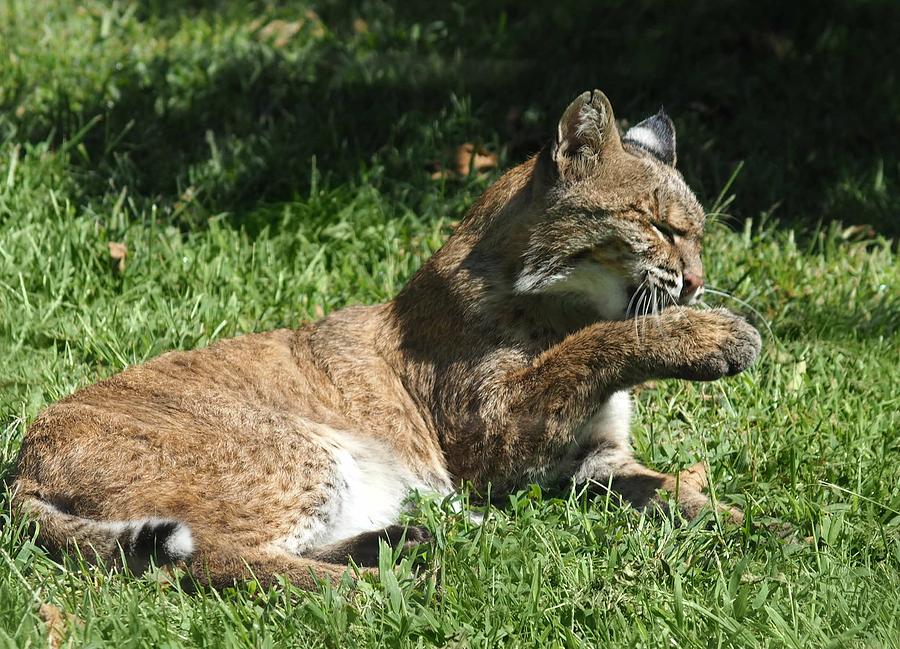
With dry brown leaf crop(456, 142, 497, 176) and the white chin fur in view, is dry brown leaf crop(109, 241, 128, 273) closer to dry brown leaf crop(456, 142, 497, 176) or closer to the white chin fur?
dry brown leaf crop(456, 142, 497, 176)

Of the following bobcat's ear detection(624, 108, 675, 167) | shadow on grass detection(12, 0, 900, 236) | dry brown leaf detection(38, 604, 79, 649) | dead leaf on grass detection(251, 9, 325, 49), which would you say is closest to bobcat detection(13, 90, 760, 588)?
bobcat's ear detection(624, 108, 675, 167)

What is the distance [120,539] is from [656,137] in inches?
126

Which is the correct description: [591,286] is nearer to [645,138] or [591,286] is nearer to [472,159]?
[645,138]

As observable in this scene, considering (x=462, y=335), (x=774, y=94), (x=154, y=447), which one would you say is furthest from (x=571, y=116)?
(x=774, y=94)

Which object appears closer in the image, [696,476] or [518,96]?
[696,476]

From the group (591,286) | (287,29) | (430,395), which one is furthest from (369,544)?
(287,29)

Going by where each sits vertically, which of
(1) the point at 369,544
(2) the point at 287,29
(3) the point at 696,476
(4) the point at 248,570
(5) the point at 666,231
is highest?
(2) the point at 287,29

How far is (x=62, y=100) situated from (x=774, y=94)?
17.1 feet

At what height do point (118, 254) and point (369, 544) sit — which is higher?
point (118, 254)

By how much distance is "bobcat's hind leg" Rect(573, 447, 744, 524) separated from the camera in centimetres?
477

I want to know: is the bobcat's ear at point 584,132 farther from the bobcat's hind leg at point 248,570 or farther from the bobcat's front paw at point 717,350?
the bobcat's hind leg at point 248,570

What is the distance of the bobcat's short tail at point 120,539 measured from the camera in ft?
13.6

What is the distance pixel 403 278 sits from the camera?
22.2ft

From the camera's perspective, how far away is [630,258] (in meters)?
5.00
